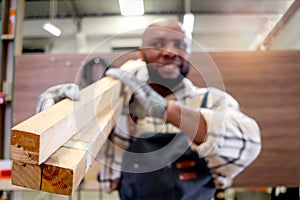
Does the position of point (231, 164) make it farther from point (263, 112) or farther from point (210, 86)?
point (263, 112)

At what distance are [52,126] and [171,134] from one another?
0.36 m

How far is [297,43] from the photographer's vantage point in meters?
1.00

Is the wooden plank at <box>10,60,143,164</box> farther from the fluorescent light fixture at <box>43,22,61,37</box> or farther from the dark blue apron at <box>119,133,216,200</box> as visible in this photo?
the fluorescent light fixture at <box>43,22,61,37</box>

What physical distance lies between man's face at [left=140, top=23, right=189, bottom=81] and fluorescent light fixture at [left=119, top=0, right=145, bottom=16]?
11 cm

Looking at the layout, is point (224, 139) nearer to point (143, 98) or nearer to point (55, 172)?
point (143, 98)

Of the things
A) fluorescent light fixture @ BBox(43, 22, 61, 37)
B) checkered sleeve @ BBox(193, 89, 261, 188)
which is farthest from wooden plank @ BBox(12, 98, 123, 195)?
fluorescent light fixture @ BBox(43, 22, 61, 37)

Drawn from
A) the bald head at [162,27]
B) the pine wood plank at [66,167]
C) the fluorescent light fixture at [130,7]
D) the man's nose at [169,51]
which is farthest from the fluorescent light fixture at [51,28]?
the pine wood plank at [66,167]

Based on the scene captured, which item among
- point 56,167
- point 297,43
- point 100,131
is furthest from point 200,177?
point 297,43

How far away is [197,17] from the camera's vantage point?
1.10m

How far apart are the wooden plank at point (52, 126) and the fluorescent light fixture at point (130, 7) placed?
0.23 meters

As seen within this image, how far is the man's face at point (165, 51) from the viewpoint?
53 cm

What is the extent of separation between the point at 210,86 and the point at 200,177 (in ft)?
0.65

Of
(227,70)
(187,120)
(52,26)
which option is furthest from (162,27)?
(52,26)

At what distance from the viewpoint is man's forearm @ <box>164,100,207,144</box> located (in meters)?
0.52
